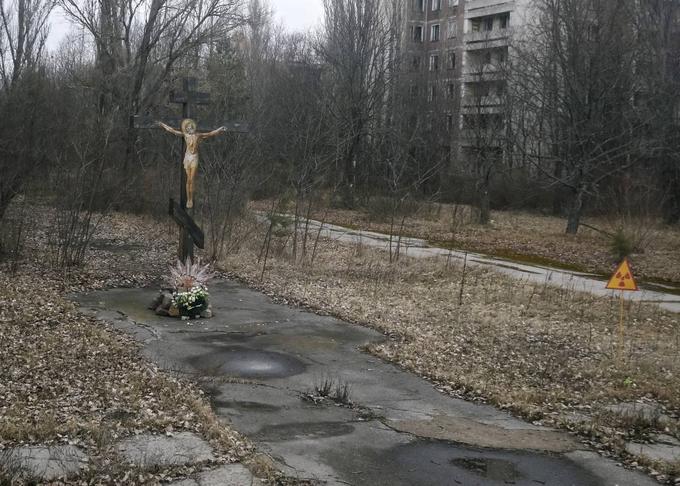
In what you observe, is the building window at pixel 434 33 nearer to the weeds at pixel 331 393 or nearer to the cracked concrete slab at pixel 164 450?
the weeds at pixel 331 393

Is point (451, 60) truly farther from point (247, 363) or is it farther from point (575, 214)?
point (247, 363)

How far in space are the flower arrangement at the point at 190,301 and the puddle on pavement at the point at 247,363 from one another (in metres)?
1.89

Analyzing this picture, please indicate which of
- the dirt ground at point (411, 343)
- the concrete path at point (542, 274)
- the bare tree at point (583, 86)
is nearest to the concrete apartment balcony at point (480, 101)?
the bare tree at point (583, 86)

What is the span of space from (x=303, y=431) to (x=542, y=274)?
1426cm

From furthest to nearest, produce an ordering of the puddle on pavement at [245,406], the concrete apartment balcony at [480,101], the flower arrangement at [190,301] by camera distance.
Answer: the concrete apartment balcony at [480,101] → the flower arrangement at [190,301] → the puddle on pavement at [245,406]

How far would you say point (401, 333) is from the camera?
1197 centimetres

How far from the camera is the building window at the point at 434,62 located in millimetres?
48787

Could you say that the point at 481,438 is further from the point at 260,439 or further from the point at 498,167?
the point at 498,167

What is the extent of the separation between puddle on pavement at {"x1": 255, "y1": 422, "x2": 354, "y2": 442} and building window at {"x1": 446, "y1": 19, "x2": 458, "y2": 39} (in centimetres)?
5307

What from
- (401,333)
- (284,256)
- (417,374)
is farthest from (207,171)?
(417,374)

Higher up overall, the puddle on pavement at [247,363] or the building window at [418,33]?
the building window at [418,33]

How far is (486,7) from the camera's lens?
54.4m

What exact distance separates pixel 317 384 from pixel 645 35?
3128 centimetres

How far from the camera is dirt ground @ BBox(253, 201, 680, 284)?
2361cm
